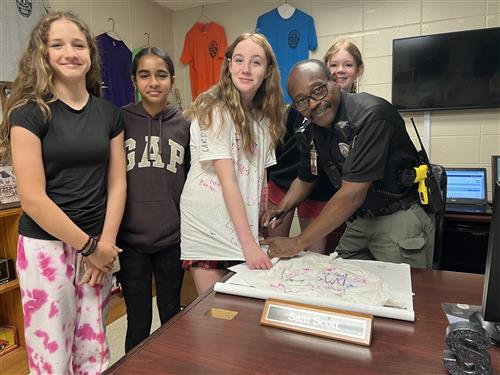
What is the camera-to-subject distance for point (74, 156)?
121 cm

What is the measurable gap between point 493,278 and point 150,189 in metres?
1.10

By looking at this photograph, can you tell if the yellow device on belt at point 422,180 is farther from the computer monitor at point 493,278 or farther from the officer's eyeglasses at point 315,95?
the computer monitor at point 493,278

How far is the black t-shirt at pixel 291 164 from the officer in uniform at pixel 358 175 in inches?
6.1

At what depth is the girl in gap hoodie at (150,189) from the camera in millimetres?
1421

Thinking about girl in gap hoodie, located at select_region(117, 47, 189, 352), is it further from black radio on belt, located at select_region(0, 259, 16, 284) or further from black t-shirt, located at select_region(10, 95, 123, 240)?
black radio on belt, located at select_region(0, 259, 16, 284)

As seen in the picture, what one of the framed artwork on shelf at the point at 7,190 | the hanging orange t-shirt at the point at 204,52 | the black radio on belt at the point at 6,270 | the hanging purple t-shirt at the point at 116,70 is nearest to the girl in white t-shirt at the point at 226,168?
the framed artwork on shelf at the point at 7,190

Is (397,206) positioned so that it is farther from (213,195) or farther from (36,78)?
Answer: (36,78)

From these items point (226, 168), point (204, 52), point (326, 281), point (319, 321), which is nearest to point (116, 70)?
point (204, 52)

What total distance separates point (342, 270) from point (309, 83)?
61cm

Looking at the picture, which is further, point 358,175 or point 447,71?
point 447,71

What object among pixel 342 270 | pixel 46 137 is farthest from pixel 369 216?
pixel 46 137

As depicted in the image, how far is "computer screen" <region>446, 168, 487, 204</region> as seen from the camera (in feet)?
9.25

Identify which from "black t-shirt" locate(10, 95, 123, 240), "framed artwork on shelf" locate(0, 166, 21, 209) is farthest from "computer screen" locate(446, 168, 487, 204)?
"framed artwork on shelf" locate(0, 166, 21, 209)

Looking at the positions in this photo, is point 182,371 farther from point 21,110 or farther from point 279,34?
point 279,34
